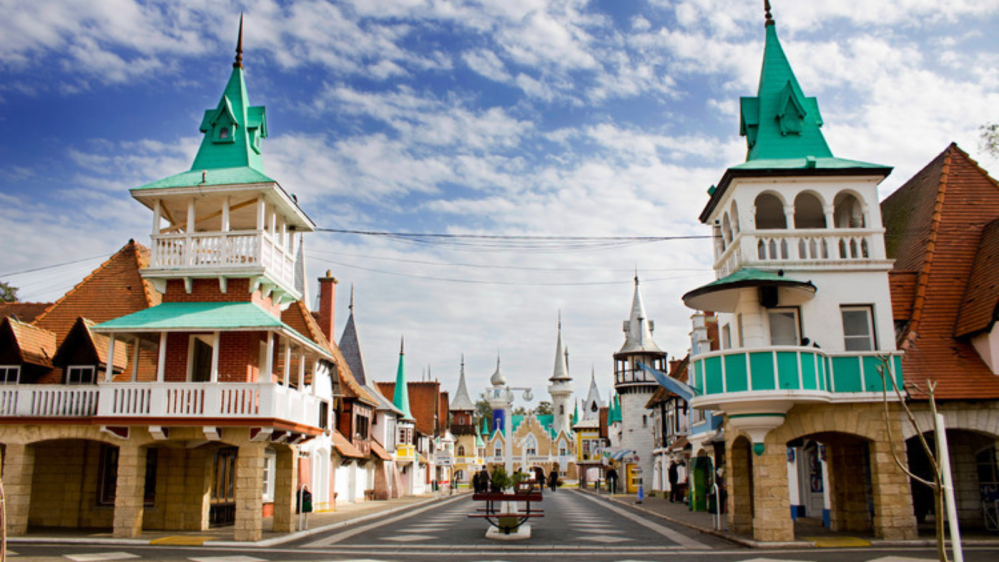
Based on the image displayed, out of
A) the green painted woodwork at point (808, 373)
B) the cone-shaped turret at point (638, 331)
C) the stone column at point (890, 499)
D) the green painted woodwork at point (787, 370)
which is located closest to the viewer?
the green painted woodwork at point (787, 370)

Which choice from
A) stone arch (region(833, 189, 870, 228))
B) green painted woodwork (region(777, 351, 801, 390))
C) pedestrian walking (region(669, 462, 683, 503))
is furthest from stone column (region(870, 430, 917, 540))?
pedestrian walking (region(669, 462, 683, 503))

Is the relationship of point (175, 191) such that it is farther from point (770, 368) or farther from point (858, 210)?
point (858, 210)

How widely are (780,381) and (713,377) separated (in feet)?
5.41

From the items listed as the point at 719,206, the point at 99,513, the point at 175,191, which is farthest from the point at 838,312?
the point at 99,513

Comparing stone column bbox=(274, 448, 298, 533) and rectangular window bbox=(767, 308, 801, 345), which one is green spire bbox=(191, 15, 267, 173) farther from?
rectangular window bbox=(767, 308, 801, 345)

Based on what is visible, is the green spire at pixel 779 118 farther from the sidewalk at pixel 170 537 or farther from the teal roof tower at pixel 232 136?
the sidewalk at pixel 170 537

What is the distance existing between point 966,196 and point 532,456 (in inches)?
3446

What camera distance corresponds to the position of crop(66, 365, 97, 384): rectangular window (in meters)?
22.0

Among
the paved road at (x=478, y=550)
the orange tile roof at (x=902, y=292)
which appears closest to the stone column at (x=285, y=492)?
the paved road at (x=478, y=550)

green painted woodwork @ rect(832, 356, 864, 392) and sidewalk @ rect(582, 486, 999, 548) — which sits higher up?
green painted woodwork @ rect(832, 356, 864, 392)

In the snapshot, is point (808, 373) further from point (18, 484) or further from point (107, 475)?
point (18, 484)

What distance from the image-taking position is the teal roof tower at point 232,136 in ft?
71.9

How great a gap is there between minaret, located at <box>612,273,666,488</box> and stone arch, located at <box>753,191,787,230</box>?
32.6 metres

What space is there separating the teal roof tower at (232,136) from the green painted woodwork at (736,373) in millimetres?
13654
